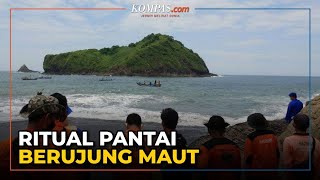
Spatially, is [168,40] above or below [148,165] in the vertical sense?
above

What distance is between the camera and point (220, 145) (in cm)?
337

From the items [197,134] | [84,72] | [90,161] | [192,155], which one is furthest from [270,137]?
[84,72]

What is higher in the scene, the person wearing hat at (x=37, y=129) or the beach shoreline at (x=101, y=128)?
the person wearing hat at (x=37, y=129)

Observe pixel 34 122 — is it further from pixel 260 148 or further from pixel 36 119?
pixel 260 148

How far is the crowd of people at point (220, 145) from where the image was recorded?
286 centimetres

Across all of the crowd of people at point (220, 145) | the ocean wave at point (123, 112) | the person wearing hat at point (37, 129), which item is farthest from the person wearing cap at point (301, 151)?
the ocean wave at point (123, 112)

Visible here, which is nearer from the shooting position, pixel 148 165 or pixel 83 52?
pixel 148 165

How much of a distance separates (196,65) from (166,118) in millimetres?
115396

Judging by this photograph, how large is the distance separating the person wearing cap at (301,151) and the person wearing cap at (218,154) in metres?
0.82

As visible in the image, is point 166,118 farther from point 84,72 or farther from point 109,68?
point 84,72

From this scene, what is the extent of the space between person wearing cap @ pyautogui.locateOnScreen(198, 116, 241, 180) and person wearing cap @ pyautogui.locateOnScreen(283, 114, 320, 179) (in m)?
0.82

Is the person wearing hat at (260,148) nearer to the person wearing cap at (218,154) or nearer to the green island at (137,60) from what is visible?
the person wearing cap at (218,154)

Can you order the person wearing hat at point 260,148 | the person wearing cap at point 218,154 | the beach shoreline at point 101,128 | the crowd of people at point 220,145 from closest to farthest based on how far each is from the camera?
the crowd of people at point 220,145
the person wearing cap at point 218,154
the person wearing hat at point 260,148
the beach shoreline at point 101,128

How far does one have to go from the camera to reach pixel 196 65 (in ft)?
387
